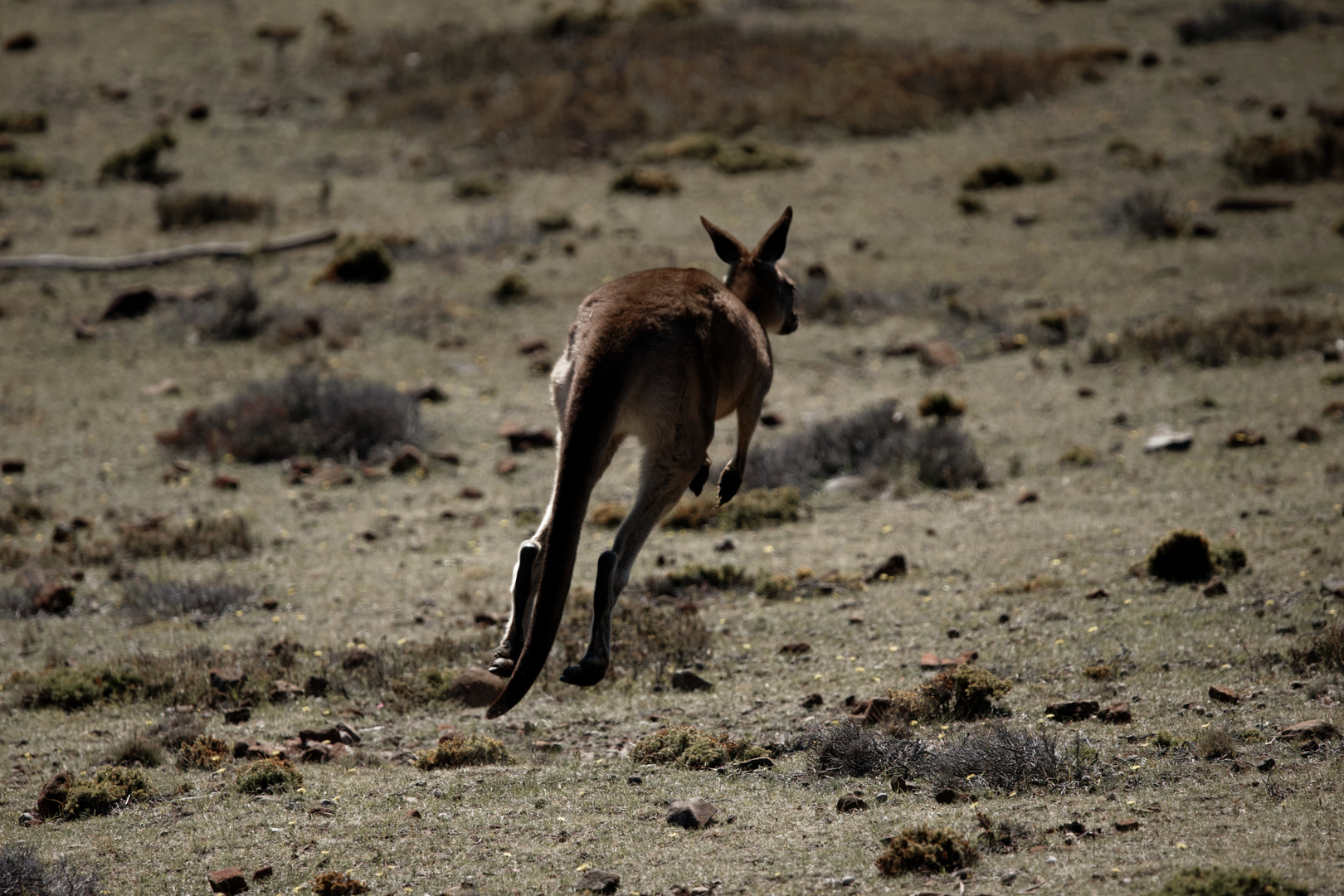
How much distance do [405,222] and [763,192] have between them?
23.2 ft

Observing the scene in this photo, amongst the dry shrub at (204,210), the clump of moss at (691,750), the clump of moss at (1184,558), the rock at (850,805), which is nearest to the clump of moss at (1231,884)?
the rock at (850,805)

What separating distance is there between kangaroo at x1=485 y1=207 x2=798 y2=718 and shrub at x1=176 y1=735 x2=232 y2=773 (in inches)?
108

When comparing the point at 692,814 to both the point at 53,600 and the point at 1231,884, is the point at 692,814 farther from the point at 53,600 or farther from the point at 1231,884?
the point at 53,600

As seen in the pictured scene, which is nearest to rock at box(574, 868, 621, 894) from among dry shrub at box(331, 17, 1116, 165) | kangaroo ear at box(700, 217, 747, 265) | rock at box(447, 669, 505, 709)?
rock at box(447, 669, 505, 709)

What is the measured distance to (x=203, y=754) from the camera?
745cm

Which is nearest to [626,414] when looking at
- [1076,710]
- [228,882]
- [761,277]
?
[761,277]

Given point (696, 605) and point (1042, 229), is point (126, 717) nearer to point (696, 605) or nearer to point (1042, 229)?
point (696, 605)

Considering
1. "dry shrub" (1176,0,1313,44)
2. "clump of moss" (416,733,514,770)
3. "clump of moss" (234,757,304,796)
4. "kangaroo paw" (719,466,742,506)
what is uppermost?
"dry shrub" (1176,0,1313,44)

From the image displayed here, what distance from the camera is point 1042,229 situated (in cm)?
2280

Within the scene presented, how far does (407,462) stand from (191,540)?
118 inches

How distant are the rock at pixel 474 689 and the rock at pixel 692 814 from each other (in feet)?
8.23

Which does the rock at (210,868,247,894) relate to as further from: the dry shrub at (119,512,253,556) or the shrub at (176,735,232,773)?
the dry shrub at (119,512,253,556)

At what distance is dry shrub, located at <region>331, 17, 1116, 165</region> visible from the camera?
2888 centimetres

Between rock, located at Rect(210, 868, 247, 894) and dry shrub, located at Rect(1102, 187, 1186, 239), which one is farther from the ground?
dry shrub, located at Rect(1102, 187, 1186, 239)
